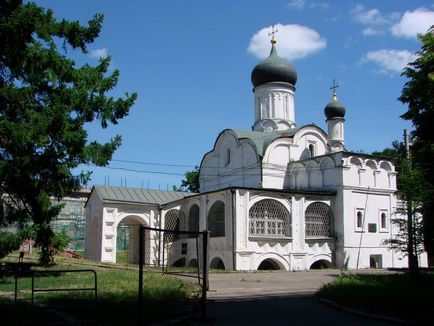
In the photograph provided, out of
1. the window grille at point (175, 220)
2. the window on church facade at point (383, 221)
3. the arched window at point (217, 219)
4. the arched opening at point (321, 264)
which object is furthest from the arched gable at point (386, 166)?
the window grille at point (175, 220)

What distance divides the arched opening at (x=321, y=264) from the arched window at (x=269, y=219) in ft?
9.45

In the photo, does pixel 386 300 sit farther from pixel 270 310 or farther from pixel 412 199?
pixel 412 199

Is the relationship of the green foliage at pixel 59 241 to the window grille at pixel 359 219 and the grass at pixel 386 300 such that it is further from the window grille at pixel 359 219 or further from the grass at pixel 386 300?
the window grille at pixel 359 219

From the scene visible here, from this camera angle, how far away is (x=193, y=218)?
30688 millimetres

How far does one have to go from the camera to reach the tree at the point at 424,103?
50.0ft

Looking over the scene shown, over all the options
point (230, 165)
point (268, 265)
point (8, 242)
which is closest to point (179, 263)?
point (268, 265)

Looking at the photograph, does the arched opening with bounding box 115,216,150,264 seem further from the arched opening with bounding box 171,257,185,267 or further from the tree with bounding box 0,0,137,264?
the tree with bounding box 0,0,137,264

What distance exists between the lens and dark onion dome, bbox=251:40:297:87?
34.5m

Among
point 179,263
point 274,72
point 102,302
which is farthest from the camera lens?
point 274,72

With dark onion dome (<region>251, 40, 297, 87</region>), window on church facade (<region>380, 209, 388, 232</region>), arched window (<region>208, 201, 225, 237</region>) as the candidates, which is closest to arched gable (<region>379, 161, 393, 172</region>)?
window on church facade (<region>380, 209, 388, 232</region>)

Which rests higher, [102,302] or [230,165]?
[230,165]

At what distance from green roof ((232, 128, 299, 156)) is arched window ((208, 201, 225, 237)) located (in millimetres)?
4450

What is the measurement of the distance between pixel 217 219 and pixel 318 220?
5.80 m

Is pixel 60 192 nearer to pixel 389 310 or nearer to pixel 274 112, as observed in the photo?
pixel 389 310
